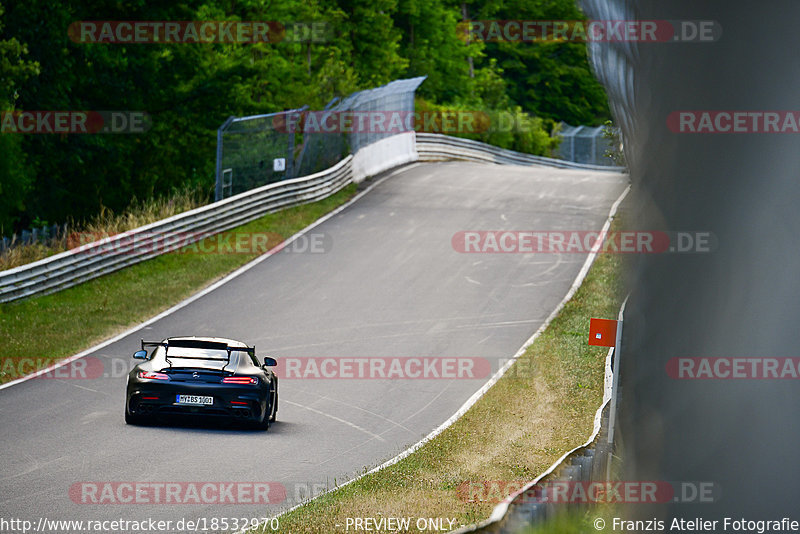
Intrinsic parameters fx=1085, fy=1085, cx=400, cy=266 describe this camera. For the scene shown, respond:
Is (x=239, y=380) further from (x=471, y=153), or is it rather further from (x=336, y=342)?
(x=471, y=153)

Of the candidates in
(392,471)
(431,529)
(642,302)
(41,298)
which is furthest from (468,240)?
(642,302)

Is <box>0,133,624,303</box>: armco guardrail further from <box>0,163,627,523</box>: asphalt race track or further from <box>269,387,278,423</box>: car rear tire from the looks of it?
<box>269,387,278,423</box>: car rear tire

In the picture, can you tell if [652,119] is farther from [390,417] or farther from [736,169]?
[390,417]

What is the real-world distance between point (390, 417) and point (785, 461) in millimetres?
14480

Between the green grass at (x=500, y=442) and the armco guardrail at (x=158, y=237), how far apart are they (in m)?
10.3

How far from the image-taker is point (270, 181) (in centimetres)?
3331

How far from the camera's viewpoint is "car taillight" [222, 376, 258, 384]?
1423 cm

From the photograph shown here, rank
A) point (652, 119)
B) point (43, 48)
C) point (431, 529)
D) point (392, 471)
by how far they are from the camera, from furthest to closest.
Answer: point (43, 48) < point (392, 471) < point (431, 529) < point (652, 119)

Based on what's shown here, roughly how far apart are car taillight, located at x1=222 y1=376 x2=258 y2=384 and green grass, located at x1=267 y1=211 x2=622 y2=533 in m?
2.44

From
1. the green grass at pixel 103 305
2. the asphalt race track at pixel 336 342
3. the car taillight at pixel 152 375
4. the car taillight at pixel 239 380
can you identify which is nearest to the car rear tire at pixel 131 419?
the asphalt race track at pixel 336 342

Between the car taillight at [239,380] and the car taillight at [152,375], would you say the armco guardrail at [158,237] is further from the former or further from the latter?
the car taillight at [239,380]

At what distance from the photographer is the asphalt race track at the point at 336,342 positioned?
12242 mm

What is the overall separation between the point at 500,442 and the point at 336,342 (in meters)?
6.86

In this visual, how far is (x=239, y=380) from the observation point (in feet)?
46.8
